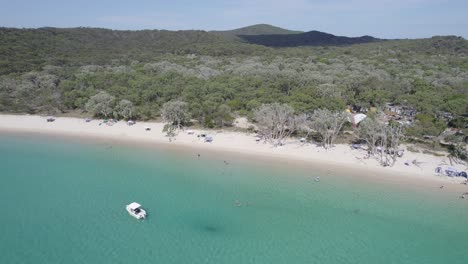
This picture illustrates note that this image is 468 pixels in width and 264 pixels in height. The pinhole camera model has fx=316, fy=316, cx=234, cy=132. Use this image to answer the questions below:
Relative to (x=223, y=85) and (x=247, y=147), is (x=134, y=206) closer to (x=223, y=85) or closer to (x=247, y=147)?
(x=247, y=147)

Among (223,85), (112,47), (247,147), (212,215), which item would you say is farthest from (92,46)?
(212,215)

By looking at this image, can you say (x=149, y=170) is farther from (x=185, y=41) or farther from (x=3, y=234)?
(x=185, y=41)

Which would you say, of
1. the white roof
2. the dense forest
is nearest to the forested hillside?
the dense forest

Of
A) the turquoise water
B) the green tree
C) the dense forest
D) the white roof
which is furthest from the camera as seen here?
the green tree

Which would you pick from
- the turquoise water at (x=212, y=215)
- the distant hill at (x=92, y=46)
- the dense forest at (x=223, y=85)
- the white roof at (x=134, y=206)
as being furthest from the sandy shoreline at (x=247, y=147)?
the distant hill at (x=92, y=46)

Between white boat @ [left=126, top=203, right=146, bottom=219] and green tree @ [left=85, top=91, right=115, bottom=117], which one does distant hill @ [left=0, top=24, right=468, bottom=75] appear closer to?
green tree @ [left=85, top=91, right=115, bottom=117]

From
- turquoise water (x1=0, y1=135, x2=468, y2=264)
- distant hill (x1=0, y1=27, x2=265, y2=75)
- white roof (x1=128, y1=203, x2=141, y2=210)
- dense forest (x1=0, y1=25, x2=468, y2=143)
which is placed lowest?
turquoise water (x1=0, y1=135, x2=468, y2=264)
